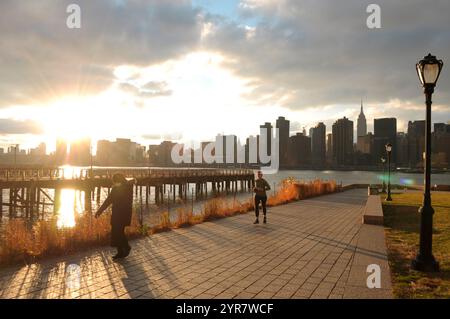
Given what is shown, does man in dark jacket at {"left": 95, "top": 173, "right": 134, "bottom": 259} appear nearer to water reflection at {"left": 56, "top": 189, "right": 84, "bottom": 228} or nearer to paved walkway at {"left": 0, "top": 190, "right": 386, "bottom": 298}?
paved walkway at {"left": 0, "top": 190, "right": 386, "bottom": 298}

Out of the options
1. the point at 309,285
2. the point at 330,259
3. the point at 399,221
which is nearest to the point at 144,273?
the point at 309,285

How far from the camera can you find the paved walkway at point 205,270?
19.6ft

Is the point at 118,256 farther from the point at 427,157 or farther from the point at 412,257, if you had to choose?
the point at 427,157

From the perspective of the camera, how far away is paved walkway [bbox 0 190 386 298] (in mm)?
5973

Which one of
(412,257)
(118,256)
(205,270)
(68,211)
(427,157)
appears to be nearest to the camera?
(205,270)

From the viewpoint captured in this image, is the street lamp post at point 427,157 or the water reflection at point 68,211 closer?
the street lamp post at point 427,157

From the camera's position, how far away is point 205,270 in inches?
288

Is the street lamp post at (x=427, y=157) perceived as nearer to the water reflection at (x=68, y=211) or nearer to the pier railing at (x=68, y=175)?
the water reflection at (x=68, y=211)

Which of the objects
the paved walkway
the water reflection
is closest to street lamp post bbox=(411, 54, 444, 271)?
the paved walkway

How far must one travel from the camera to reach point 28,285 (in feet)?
20.3

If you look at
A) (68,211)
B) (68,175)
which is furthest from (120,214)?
(68,175)

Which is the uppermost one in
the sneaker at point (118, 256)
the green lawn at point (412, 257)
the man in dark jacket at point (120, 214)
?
the man in dark jacket at point (120, 214)

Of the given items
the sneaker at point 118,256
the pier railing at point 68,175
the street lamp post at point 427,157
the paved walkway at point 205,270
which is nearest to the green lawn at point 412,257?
the street lamp post at point 427,157

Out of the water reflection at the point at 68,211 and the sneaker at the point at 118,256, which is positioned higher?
the sneaker at the point at 118,256
